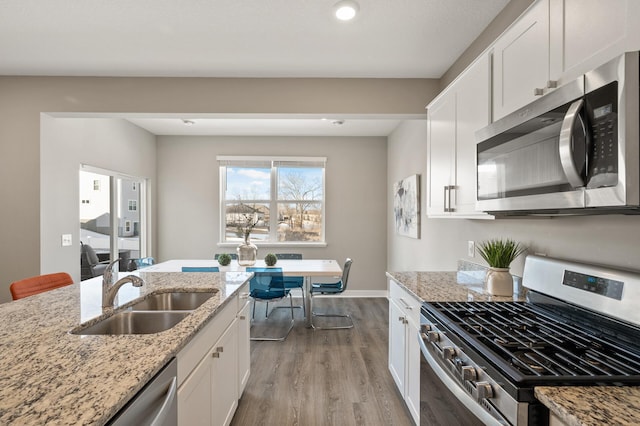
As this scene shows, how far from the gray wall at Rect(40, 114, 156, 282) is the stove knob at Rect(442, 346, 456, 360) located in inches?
138

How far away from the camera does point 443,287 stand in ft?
6.74

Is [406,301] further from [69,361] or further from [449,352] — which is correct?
[69,361]

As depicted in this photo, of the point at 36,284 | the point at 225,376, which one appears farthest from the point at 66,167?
the point at 225,376

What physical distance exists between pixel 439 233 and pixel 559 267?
178cm

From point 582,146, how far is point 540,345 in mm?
658

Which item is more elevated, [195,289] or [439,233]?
[439,233]

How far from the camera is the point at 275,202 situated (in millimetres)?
5449

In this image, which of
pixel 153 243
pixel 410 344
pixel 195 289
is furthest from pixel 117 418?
pixel 153 243

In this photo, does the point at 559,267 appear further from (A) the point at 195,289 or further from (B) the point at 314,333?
(B) the point at 314,333

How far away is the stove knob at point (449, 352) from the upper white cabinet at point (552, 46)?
1064 millimetres

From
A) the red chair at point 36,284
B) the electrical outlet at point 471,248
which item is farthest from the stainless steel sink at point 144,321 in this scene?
the electrical outlet at point 471,248

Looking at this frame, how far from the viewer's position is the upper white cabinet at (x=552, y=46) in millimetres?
1018

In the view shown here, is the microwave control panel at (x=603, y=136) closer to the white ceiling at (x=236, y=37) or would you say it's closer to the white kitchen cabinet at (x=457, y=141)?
the white kitchen cabinet at (x=457, y=141)

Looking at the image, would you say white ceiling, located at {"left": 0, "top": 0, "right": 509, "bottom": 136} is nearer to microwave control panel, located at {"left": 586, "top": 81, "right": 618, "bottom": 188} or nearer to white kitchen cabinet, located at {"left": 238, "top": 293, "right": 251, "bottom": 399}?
microwave control panel, located at {"left": 586, "top": 81, "right": 618, "bottom": 188}
